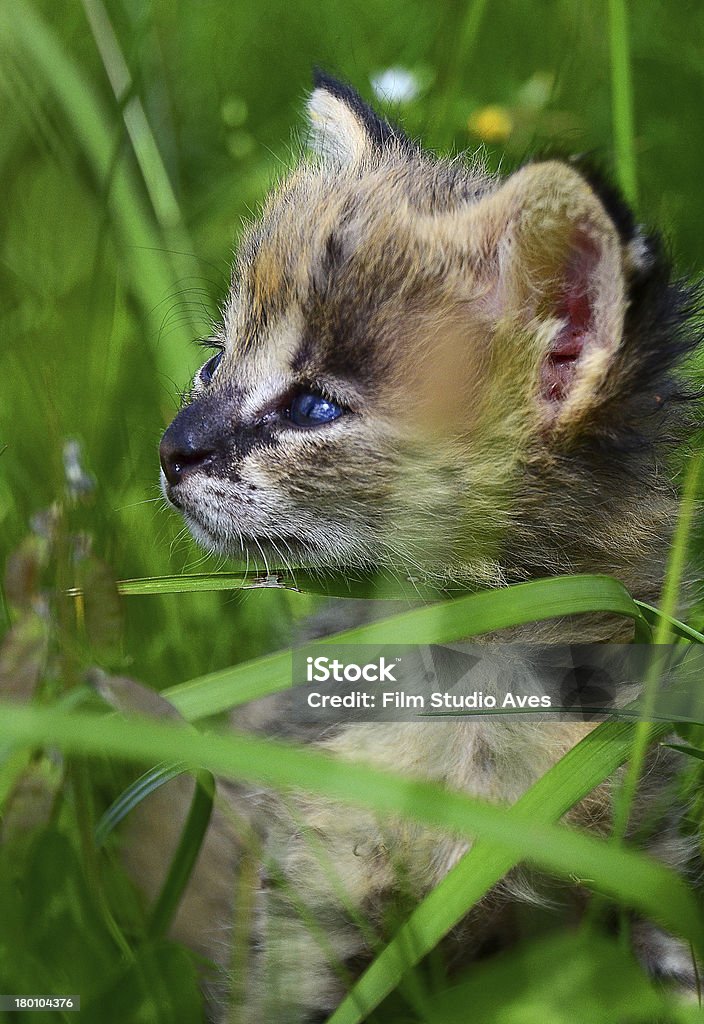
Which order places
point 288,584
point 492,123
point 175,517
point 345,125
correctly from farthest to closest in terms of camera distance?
point 492,123 → point 345,125 → point 175,517 → point 288,584

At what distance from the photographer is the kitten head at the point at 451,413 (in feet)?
3.75

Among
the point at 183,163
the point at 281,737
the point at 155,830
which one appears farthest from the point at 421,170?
the point at 155,830

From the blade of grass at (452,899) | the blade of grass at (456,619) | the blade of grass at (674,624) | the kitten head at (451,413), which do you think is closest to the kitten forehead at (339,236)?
the kitten head at (451,413)

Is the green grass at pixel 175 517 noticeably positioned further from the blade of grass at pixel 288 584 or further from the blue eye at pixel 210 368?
the blue eye at pixel 210 368

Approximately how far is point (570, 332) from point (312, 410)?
307 mm

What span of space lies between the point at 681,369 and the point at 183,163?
899 mm

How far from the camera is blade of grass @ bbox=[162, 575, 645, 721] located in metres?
1.08

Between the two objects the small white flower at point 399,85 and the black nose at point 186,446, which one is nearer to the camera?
the black nose at point 186,446

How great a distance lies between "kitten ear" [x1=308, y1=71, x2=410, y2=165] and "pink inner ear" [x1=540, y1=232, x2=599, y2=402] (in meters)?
0.48

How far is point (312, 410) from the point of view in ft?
3.89

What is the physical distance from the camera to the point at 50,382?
1.44 metres

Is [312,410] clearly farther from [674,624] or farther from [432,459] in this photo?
[674,624]

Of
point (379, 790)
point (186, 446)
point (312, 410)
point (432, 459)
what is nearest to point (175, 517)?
point (186, 446)

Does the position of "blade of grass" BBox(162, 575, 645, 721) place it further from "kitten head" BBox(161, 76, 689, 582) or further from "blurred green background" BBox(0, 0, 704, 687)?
"blurred green background" BBox(0, 0, 704, 687)
